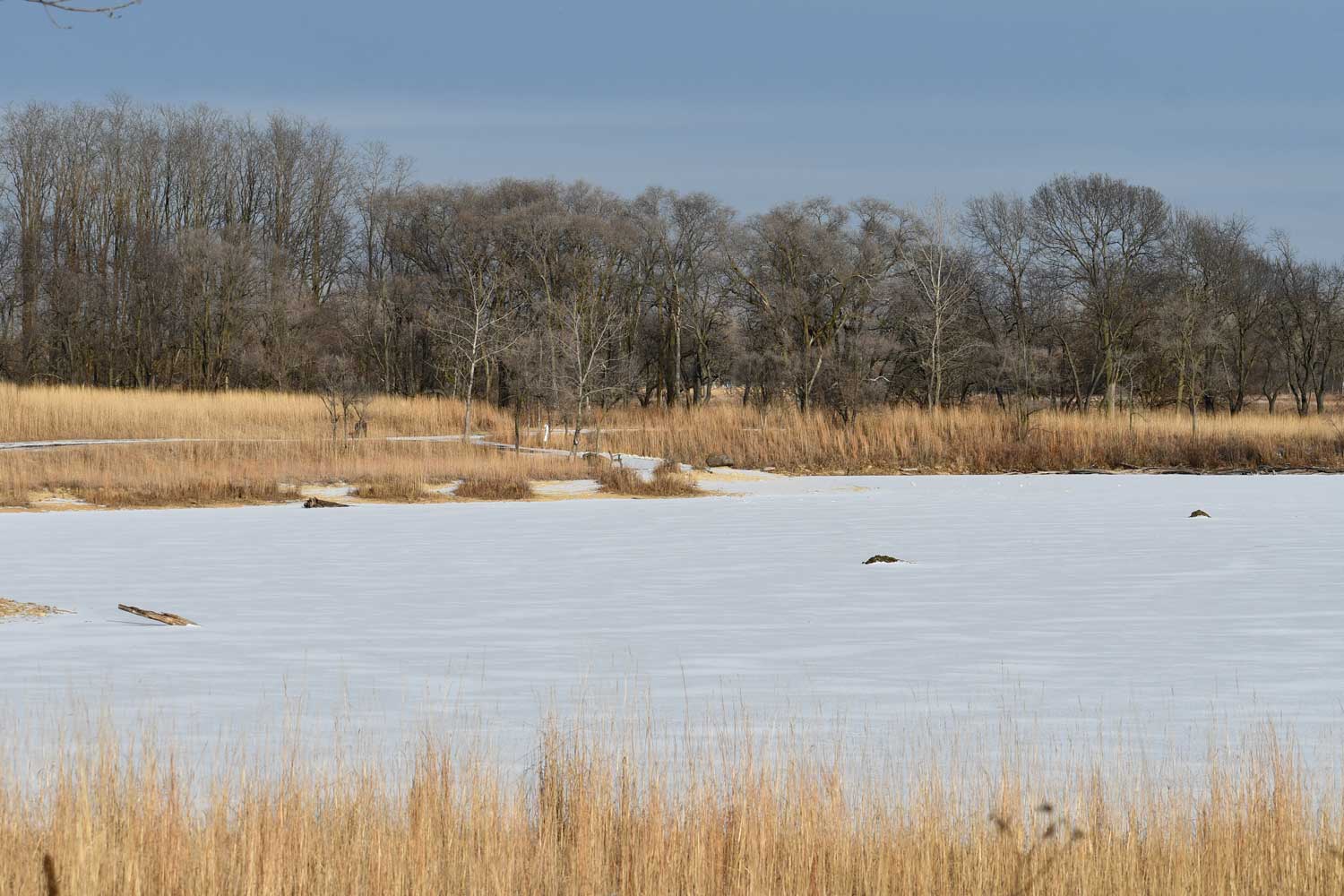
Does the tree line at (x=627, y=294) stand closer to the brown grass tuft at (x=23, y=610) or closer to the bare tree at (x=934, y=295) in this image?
the bare tree at (x=934, y=295)

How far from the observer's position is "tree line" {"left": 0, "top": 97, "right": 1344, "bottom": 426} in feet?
138

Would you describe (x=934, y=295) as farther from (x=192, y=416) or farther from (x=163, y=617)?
(x=163, y=617)

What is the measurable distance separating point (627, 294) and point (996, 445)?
73.8ft

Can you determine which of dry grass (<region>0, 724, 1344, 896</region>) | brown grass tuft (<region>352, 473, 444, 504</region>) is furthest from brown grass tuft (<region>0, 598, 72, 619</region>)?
brown grass tuft (<region>352, 473, 444, 504</region>)

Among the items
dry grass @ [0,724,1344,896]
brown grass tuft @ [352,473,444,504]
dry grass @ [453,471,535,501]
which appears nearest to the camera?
dry grass @ [0,724,1344,896]

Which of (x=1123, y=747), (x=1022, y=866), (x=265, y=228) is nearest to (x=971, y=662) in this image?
(x=1123, y=747)

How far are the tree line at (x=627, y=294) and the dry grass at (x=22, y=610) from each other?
99.9 ft

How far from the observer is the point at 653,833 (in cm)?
383

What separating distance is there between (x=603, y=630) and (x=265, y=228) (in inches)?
1902

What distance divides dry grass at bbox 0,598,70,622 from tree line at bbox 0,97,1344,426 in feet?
99.9

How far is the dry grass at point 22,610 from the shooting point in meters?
8.45

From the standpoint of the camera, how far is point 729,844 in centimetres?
392

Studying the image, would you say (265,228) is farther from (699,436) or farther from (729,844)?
(729,844)

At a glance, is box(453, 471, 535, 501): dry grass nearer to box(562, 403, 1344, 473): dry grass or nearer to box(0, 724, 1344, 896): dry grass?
box(562, 403, 1344, 473): dry grass
